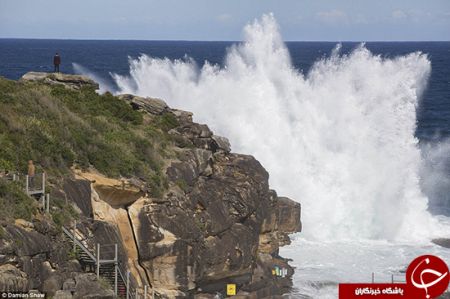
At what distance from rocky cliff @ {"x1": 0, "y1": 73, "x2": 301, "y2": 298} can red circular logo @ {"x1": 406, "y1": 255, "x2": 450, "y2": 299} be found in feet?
44.4

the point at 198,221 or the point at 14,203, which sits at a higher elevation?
the point at 198,221

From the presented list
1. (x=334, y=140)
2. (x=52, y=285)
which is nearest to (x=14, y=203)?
(x=52, y=285)

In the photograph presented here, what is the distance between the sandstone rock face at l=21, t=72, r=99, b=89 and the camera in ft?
146

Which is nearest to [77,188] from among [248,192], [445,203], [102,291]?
[102,291]

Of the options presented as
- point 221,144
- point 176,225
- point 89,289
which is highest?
point 221,144

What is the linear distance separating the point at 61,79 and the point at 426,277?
105 feet

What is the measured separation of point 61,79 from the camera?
44938mm

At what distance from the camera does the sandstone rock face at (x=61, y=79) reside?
44406 millimetres

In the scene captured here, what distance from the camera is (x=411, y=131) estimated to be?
62.8 metres

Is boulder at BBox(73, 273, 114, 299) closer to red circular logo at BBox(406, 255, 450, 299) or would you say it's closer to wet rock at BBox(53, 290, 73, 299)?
wet rock at BBox(53, 290, 73, 299)

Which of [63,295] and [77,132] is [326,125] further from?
[63,295]

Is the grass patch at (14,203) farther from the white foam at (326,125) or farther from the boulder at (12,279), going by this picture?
the white foam at (326,125)

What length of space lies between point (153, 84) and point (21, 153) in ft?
115

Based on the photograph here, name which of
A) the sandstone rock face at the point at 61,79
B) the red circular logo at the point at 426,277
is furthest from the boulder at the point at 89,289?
the sandstone rock face at the point at 61,79
